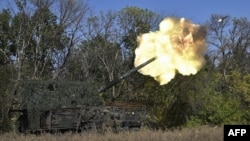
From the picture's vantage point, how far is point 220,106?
105ft

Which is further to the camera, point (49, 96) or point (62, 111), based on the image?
point (49, 96)

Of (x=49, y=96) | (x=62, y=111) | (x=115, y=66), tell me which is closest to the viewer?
(x=62, y=111)

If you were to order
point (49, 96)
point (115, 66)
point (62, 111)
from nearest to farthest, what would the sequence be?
point (62, 111)
point (49, 96)
point (115, 66)

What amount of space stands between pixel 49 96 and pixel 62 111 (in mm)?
1343

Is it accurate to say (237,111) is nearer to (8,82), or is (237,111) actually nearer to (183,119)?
(183,119)

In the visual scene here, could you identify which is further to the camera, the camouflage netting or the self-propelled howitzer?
the camouflage netting

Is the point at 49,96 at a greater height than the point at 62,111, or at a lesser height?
greater

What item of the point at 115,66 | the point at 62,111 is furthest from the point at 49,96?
the point at 115,66

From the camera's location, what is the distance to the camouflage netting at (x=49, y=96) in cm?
2211

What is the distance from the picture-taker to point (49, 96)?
74.7 feet

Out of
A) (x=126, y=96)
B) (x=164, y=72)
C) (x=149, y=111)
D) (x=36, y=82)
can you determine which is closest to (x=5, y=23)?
(x=126, y=96)

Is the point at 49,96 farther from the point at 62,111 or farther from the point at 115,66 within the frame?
the point at 115,66

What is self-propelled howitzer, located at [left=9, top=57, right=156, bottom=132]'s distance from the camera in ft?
71.3

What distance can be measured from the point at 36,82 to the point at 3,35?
18.7 metres
